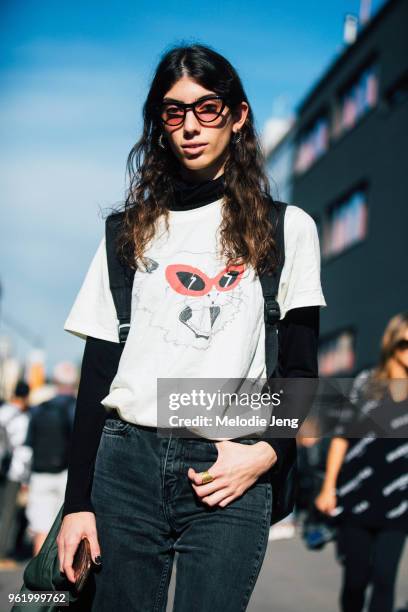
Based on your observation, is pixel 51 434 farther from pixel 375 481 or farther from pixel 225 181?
pixel 225 181

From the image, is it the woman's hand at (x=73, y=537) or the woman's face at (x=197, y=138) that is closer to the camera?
the woman's hand at (x=73, y=537)

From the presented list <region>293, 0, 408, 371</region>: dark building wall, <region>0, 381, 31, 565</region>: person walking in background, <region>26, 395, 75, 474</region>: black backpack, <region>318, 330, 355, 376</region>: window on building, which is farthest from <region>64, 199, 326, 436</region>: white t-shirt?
<region>318, 330, 355, 376</region>: window on building

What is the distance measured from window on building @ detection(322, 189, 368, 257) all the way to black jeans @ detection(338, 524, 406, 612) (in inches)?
689

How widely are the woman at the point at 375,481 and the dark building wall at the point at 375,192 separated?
1393cm

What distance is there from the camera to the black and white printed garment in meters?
4.89

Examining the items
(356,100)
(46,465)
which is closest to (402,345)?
(46,465)

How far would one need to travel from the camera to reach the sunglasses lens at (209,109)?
227 cm

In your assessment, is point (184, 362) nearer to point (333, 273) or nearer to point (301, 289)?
point (301, 289)

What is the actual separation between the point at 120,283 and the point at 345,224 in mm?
22285

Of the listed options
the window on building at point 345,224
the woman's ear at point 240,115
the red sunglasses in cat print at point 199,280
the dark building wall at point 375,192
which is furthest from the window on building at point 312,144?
the red sunglasses in cat print at point 199,280

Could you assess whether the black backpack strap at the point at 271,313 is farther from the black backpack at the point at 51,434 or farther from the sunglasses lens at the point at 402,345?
the black backpack at the point at 51,434

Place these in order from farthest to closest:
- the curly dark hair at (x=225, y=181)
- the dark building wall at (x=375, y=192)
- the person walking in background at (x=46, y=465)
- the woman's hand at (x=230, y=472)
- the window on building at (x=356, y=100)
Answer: the window on building at (x=356, y=100), the dark building wall at (x=375, y=192), the person walking in background at (x=46, y=465), the curly dark hair at (x=225, y=181), the woman's hand at (x=230, y=472)

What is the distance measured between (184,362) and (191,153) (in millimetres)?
569

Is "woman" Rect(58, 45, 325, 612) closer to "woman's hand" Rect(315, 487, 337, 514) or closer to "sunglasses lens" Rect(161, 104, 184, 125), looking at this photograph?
"sunglasses lens" Rect(161, 104, 184, 125)
